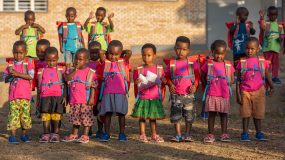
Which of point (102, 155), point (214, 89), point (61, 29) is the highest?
point (61, 29)

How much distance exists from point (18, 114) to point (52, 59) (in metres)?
0.92

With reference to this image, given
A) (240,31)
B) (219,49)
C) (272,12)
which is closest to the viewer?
(219,49)

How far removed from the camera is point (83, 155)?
9727 millimetres

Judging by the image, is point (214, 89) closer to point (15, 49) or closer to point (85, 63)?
point (85, 63)

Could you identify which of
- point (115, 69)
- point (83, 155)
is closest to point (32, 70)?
point (115, 69)

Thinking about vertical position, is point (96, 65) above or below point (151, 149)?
above

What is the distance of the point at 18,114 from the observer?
11008mm

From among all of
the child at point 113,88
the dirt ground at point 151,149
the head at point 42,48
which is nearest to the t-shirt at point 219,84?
the dirt ground at point 151,149

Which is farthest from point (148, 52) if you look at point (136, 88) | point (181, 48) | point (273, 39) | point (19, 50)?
point (273, 39)

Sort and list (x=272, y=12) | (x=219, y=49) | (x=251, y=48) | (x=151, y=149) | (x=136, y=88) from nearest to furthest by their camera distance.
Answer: (x=151, y=149) < (x=219, y=49) < (x=251, y=48) < (x=136, y=88) < (x=272, y=12)

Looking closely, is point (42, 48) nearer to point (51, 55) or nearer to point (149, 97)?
point (51, 55)

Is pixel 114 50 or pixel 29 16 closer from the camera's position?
pixel 114 50

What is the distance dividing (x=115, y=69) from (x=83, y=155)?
1751mm

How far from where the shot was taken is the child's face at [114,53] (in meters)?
11.0
